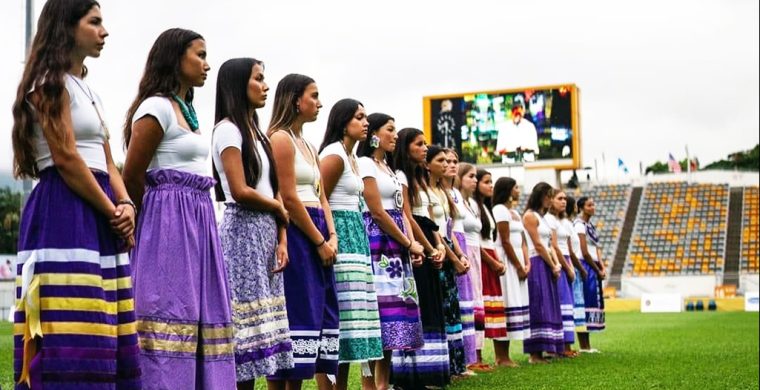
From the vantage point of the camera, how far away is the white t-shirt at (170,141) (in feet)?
13.4

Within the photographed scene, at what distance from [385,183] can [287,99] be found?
141 centimetres

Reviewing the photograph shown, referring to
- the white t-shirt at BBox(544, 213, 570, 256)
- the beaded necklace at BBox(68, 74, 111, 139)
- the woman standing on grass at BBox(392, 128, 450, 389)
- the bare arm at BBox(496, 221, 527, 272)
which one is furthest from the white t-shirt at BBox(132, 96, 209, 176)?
the white t-shirt at BBox(544, 213, 570, 256)

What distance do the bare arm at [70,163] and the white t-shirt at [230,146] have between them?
3.84 feet

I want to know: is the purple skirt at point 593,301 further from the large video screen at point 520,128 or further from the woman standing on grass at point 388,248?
the large video screen at point 520,128

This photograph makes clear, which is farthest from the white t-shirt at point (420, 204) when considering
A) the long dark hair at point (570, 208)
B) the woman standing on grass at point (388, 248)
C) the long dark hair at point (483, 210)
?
the long dark hair at point (570, 208)

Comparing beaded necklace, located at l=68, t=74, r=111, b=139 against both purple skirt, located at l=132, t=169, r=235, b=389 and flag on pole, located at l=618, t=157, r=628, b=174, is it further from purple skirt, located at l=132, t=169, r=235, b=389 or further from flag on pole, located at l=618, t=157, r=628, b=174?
flag on pole, located at l=618, t=157, r=628, b=174

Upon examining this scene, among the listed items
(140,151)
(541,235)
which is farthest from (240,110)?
(541,235)

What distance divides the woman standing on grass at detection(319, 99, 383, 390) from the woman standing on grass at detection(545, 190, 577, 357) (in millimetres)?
5731

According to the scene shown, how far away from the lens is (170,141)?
415 centimetres

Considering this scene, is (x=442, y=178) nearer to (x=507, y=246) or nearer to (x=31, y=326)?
(x=507, y=246)

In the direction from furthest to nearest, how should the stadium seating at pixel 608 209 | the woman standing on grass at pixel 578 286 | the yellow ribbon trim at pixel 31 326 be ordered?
the stadium seating at pixel 608 209
the woman standing on grass at pixel 578 286
the yellow ribbon trim at pixel 31 326

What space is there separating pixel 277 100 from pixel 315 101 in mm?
206

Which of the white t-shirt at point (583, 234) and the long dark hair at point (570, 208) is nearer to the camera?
the white t-shirt at point (583, 234)

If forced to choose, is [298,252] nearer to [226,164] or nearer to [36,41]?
[226,164]
